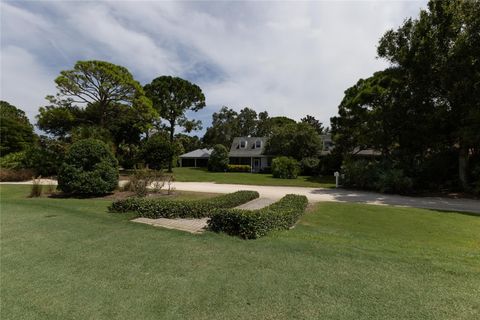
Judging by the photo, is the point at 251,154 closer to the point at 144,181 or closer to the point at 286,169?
the point at 286,169

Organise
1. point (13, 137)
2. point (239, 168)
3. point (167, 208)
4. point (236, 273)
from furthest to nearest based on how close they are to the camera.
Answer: point (239, 168), point (13, 137), point (167, 208), point (236, 273)

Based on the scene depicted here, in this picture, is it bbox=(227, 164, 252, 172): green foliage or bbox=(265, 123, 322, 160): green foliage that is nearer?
bbox=(265, 123, 322, 160): green foliage

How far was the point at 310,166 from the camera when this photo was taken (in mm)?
26453

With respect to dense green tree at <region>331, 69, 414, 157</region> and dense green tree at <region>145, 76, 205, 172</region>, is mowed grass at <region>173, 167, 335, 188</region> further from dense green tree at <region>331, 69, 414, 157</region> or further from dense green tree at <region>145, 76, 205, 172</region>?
dense green tree at <region>145, 76, 205, 172</region>

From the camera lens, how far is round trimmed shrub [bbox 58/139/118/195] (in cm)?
1127

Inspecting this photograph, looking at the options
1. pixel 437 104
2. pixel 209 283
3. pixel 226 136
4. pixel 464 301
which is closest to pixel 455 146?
pixel 437 104

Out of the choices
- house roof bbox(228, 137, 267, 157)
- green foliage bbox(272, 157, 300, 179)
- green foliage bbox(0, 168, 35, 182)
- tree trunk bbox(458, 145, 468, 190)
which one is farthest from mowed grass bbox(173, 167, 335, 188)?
house roof bbox(228, 137, 267, 157)

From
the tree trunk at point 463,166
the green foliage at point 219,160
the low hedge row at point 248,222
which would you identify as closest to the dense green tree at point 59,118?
the green foliage at point 219,160

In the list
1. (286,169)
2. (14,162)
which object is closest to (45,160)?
(14,162)

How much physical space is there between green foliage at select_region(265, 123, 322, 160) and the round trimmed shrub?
1965 centimetres

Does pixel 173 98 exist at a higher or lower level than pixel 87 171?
higher

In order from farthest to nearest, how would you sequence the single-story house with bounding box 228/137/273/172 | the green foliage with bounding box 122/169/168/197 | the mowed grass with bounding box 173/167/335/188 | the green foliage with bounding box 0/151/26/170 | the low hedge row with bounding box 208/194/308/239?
the single-story house with bounding box 228/137/273/172 → the green foliage with bounding box 0/151/26/170 → the mowed grass with bounding box 173/167/335/188 → the green foliage with bounding box 122/169/168/197 → the low hedge row with bounding box 208/194/308/239

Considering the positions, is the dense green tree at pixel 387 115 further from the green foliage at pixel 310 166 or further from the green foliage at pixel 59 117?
the green foliage at pixel 59 117

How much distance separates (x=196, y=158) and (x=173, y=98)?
15.3 metres
